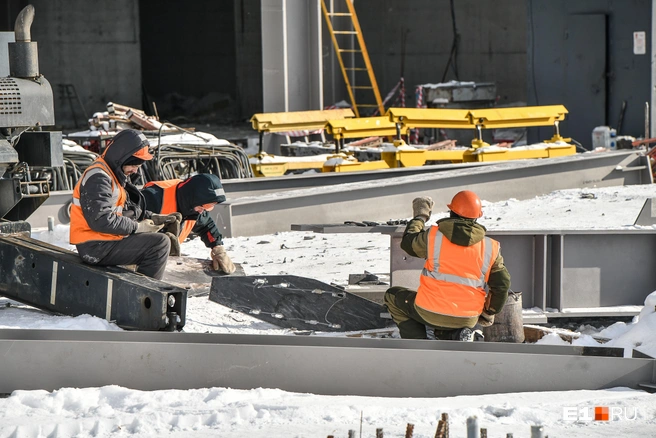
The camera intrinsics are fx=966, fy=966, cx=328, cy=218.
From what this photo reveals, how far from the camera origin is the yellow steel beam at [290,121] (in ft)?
53.9

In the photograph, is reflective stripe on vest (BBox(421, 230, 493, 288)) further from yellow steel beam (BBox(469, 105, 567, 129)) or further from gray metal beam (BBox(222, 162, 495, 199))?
yellow steel beam (BBox(469, 105, 567, 129))

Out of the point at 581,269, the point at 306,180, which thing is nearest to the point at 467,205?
the point at 581,269

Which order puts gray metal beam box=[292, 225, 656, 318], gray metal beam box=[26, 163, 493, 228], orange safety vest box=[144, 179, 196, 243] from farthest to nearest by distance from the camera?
1. gray metal beam box=[26, 163, 493, 228]
2. orange safety vest box=[144, 179, 196, 243]
3. gray metal beam box=[292, 225, 656, 318]

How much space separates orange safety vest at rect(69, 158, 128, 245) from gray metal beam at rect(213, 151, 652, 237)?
A: 377 cm

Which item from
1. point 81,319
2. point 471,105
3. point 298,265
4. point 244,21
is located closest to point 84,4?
point 244,21

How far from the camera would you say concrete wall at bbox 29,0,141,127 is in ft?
85.4

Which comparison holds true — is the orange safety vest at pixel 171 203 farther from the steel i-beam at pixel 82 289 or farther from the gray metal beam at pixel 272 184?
the gray metal beam at pixel 272 184

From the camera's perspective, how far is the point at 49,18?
2589 centimetres

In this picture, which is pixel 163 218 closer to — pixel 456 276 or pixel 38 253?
pixel 38 253

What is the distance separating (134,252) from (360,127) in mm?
9697

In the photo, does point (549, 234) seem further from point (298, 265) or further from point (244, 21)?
point (244, 21)

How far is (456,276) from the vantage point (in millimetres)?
5879

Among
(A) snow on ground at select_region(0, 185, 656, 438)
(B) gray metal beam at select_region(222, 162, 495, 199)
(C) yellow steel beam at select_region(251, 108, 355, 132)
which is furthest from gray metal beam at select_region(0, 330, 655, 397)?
(C) yellow steel beam at select_region(251, 108, 355, 132)

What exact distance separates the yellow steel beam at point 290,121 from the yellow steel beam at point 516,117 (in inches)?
104
